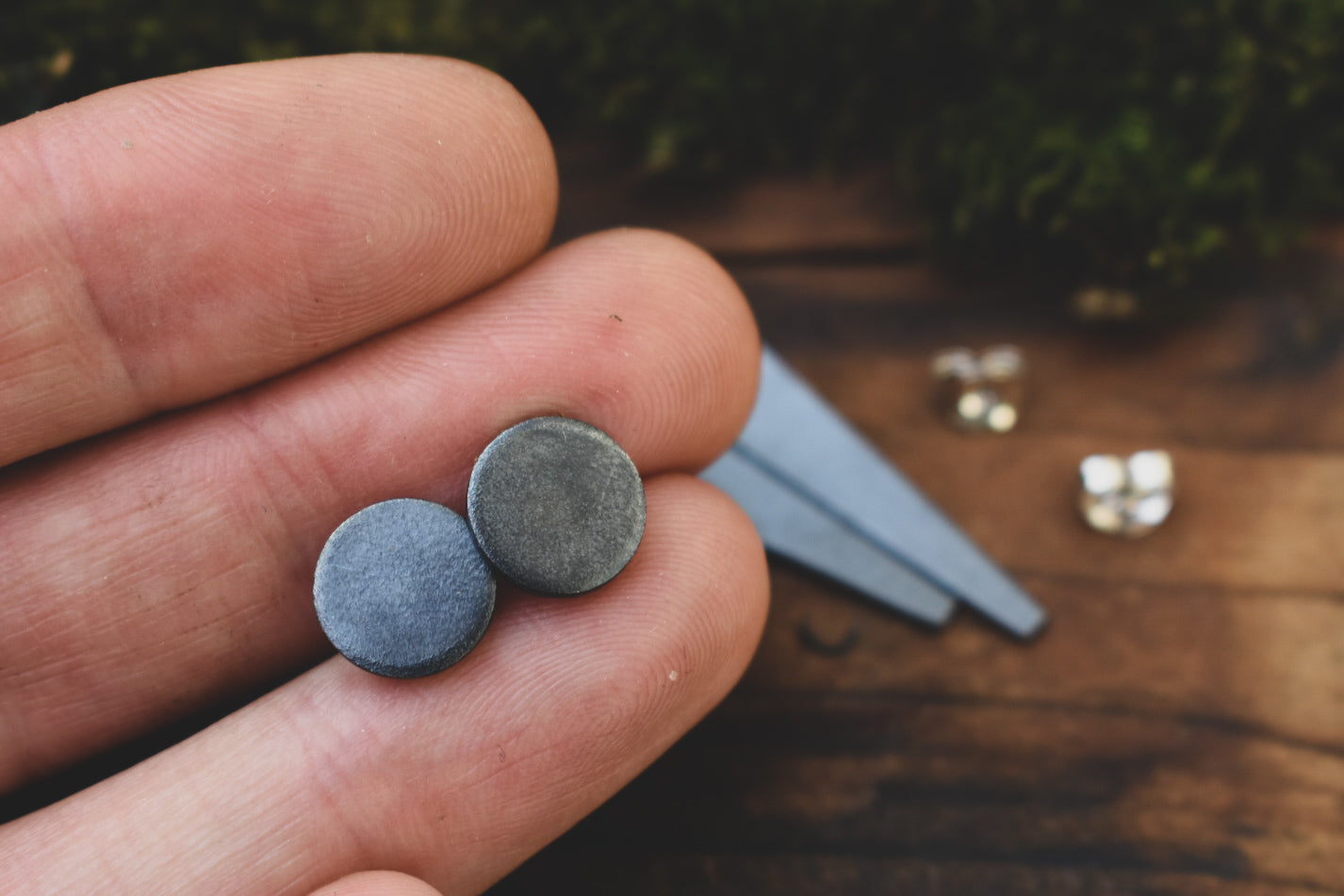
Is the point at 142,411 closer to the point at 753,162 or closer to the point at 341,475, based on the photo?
the point at 341,475

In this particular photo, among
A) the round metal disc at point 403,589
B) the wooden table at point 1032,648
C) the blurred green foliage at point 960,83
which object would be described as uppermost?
the blurred green foliage at point 960,83

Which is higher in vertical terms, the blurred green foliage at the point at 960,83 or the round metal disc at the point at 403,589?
the blurred green foliage at the point at 960,83

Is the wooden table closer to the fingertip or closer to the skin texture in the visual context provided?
the skin texture

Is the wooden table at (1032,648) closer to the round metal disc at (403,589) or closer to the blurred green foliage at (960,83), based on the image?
the blurred green foliage at (960,83)

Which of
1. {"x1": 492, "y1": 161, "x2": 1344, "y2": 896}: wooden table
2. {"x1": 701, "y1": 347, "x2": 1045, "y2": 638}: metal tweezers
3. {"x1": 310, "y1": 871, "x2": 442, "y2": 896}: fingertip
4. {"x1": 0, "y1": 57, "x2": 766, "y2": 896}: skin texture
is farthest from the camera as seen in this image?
{"x1": 701, "y1": 347, "x2": 1045, "y2": 638}: metal tweezers

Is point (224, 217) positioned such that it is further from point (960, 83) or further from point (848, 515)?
point (960, 83)

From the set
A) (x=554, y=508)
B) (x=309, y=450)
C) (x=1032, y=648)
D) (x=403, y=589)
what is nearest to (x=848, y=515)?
(x=1032, y=648)

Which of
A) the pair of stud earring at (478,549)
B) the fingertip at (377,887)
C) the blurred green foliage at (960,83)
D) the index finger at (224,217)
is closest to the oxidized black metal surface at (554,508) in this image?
the pair of stud earring at (478,549)

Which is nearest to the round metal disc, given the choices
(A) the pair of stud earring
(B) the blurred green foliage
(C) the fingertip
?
(A) the pair of stud earring
